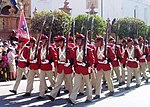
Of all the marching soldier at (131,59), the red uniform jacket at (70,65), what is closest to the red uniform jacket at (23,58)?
the red uniform jacket at (70,65)

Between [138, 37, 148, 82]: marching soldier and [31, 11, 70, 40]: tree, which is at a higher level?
[31, 11, 70, 40]: tree

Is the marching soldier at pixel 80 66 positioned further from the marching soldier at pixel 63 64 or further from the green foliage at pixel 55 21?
the green foliage at pixel 55 21

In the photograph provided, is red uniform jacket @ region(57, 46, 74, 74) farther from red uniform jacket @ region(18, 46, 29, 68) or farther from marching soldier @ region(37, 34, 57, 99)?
red uniform jacket @ region(18, 46, 29, 68)

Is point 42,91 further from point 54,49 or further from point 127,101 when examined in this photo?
point 127,101

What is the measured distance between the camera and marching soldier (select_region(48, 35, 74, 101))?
1059 cm

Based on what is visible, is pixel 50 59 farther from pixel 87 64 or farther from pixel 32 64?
pixel 87 64

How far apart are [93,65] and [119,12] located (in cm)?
4603

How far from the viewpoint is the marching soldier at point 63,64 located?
10.6 metres

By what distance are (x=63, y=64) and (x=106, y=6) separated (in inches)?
1747

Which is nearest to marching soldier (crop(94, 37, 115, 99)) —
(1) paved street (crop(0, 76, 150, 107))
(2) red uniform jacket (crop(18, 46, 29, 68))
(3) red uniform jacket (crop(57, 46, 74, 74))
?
(1) paved street (crop(0, 76, 150, 107))

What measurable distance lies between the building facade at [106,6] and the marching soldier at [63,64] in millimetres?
31632

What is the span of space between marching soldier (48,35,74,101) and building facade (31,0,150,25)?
31632mm

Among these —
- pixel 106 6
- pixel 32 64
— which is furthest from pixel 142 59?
pixel 106 6

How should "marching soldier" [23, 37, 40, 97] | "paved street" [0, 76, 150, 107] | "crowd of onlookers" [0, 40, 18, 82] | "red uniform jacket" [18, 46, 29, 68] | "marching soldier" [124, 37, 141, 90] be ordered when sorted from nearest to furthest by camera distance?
1. "paved street" [0, 76, 150, 107]
2. "marching soldier" [23, 37, 40, 97]
3. "red uniform jacket" [18, 46, 29, 68]
4. "marching soldier" [124, 37, 141, 90]
5. "crowd of onlookers" [0, 40, 18, 82]
